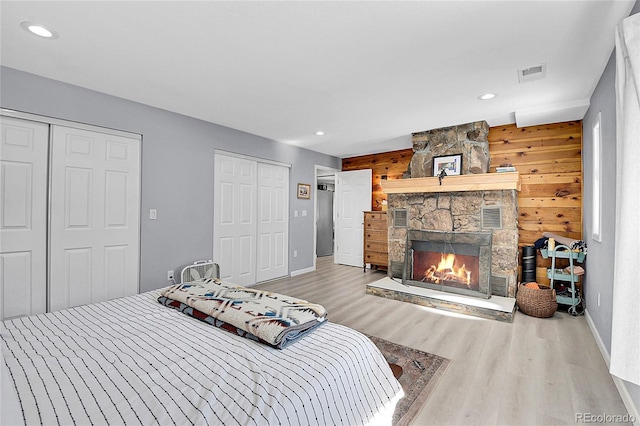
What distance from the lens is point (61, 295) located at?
283cm

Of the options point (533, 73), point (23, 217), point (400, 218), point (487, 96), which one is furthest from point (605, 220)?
point (23, 217)

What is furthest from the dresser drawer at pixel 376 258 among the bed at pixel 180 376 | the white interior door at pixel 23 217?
the white interior door at pixel 23 217

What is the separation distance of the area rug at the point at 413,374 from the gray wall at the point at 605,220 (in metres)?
1.08

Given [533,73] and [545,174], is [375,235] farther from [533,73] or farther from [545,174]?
[533,73]

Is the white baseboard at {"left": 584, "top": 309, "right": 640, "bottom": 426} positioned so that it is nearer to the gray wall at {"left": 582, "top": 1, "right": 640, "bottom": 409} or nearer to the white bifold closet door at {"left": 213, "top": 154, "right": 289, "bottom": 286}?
the gray wall at {"left": 582, "top": 1, "right": 640, "bottom": 409}

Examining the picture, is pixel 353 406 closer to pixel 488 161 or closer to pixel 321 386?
pixel 321 386

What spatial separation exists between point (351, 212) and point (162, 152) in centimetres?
382

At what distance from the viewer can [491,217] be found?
3.85m

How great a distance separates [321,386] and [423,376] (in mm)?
1379

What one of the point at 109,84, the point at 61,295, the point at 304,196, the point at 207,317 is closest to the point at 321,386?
the point at 207,317

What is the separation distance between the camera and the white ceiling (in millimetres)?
1774

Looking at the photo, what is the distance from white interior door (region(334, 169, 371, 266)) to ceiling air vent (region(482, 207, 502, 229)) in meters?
2.42

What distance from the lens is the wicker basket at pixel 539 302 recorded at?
10.7 feet

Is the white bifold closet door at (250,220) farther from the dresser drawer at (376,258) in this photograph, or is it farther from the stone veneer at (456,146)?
the stone veneer at (456,146)
